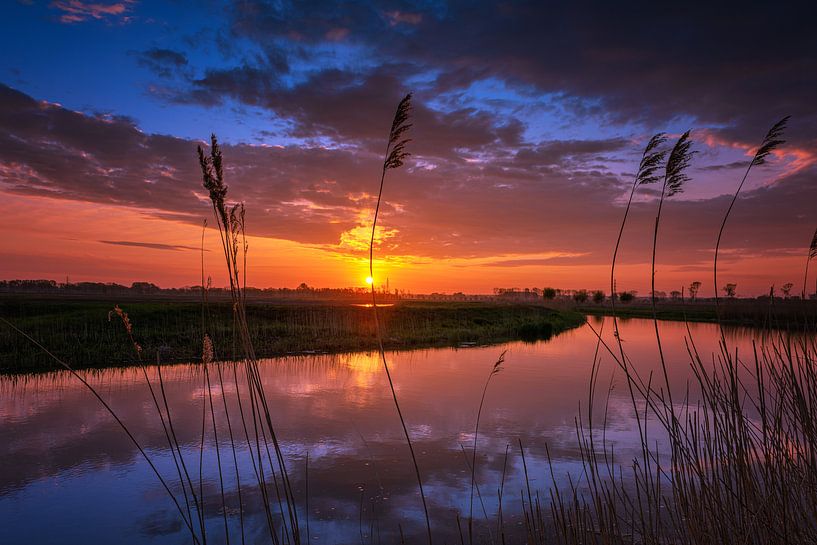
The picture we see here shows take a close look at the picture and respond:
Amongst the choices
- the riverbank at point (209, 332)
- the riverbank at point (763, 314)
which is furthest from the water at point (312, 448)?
the riverbank at point (763, 314)

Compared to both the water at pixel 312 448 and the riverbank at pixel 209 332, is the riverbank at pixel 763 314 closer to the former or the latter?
the water at pixel 312 448

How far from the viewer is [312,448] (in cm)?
1026

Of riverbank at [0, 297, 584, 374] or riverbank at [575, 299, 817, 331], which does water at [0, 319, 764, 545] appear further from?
riverbank at [575, 299, 817, 331]

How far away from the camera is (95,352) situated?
2053 cm

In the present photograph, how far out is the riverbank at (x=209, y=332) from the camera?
2045cm

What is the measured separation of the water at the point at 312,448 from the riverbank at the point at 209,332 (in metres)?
2.98

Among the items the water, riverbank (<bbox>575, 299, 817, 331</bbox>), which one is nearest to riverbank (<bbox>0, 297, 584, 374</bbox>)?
the water

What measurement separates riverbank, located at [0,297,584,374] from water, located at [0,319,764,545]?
2.98 meters

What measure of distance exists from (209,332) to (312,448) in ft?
55.6

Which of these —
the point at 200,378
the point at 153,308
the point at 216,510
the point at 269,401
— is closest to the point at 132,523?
the point at 216,510

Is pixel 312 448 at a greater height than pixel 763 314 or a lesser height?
lesser

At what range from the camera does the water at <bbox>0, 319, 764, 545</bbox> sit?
23.4 ft

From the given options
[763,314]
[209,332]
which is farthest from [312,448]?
[763,314]

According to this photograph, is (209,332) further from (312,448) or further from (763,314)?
(763,314)
